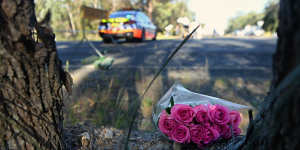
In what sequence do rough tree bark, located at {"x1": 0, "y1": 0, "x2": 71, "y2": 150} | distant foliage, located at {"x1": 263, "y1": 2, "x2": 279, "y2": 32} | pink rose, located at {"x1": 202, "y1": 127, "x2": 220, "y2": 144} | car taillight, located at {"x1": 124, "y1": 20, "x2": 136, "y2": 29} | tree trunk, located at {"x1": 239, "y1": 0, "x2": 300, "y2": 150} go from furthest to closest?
distant foliage, located at {"x1": 263, "y1": 2, "x2": 279, "y2": 32}, car taillight, located at {"x1": 124, "y1": 20, "x2": 136, "y2": 29}, pink rose, located at {"x1": 202, "y1": 127, "x2": 220, "y2": 144}, rough tree bark, located at {"x1": 0, "y1": 0, "x2": 71, "y2": 150}, tree trunk, located at {"x1": 239, "y1": 0, "x2": 300, "y2": 150}

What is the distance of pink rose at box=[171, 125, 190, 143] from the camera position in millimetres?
1248

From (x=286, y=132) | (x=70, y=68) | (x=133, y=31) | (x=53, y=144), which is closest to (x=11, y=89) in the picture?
(x=53, y=144)

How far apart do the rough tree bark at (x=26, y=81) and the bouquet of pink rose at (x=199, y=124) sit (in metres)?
0.66

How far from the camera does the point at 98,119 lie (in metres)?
2.42

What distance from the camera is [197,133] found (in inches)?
49.7

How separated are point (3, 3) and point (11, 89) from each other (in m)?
0.34

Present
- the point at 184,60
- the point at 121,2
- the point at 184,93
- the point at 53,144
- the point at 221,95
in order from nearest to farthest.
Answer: the point at 53,144 < the point at 184,93 < the point at 221,95 < the point at 184,60 < the point at 121,2

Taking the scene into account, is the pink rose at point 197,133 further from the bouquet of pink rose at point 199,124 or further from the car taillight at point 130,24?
the car taillight at point 130,24

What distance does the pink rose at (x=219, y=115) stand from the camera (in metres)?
1.25

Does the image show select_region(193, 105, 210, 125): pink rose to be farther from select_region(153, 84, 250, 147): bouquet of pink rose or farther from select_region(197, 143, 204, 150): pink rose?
select_region(197, 143, 204, 150): pink rose

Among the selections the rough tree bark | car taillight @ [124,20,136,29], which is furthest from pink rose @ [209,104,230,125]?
car taillight @ [124,20,136,29]

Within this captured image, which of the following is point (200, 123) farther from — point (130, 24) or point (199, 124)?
point (130, 24)

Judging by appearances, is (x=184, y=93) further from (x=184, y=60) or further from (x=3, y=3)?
(x=184, y=60)

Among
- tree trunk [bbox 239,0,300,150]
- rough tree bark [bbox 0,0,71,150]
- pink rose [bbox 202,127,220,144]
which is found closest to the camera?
tree trunk [bbox 239,0,300,150]
